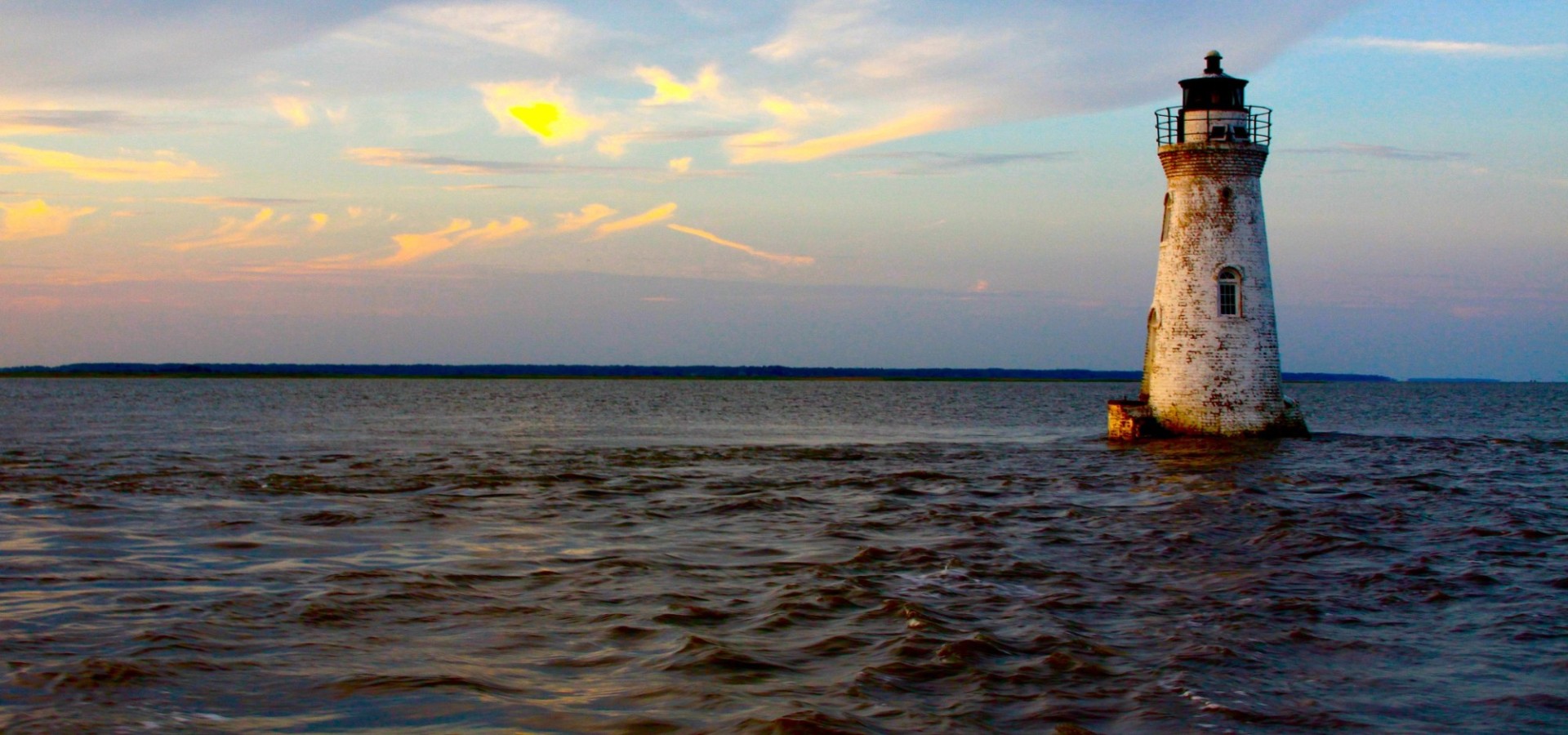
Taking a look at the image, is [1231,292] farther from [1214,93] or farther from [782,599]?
[782,599]

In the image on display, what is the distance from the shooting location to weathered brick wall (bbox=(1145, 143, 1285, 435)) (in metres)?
31.7

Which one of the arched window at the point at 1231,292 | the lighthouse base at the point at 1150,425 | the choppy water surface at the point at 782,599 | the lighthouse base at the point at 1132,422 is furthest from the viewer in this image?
the lighthouse base at the point at 1132,422

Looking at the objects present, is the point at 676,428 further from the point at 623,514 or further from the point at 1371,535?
the point at 1371,535

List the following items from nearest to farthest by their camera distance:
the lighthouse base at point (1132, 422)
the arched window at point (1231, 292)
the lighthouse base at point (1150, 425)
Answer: the arched window at point (1231, 292) → the lighthouse base at point (1150, 425) → the lighthouse base at point (1132, 422)

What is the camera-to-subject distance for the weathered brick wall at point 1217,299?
31.7m

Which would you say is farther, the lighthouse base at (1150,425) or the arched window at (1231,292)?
the lighthouse base at (1150,425)

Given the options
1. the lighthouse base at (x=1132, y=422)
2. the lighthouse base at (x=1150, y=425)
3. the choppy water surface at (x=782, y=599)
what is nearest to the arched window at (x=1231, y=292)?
the lighthouse base at (x=1150, y=425)

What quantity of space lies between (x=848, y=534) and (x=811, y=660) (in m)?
7.27

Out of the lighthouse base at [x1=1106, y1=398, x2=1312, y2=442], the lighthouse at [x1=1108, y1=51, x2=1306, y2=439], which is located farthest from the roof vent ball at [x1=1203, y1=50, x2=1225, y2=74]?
the lighthouse base at [x1=1106, y1=398, x2=1312, y2=442]

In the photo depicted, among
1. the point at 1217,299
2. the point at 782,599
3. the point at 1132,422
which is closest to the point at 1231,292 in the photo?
the point at 1217,299

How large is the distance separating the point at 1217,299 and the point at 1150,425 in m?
4.08

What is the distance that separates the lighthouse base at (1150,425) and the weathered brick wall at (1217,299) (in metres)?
0.22

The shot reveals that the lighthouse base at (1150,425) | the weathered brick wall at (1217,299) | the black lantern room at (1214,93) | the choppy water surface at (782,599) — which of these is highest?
the black lantern room at (1214,93)

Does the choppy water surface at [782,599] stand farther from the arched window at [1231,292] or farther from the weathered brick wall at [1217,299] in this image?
the arched window at [1231,292]
